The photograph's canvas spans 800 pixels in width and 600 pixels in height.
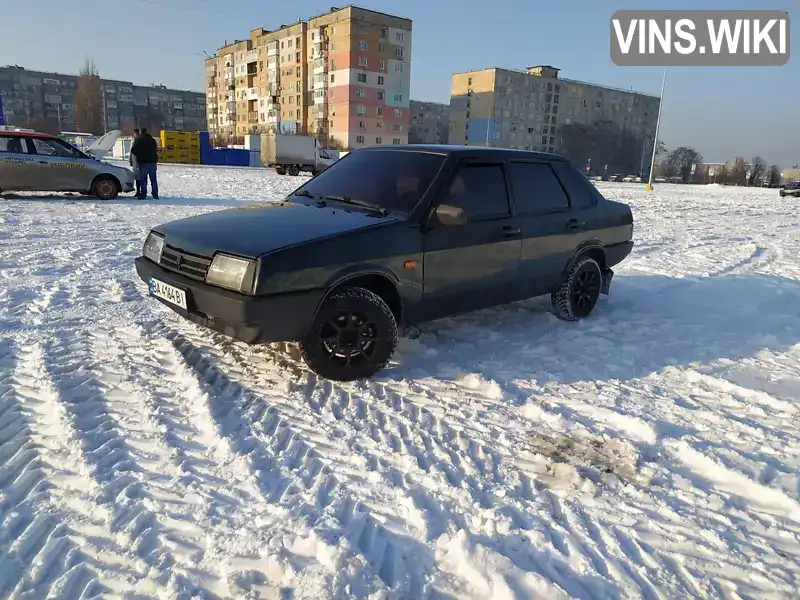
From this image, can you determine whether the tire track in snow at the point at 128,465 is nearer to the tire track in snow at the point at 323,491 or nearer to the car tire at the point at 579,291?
the tire track in snow at the point at 323,491

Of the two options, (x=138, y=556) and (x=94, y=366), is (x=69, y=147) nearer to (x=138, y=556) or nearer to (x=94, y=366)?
(x=94, y=366)

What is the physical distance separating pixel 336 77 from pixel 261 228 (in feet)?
245

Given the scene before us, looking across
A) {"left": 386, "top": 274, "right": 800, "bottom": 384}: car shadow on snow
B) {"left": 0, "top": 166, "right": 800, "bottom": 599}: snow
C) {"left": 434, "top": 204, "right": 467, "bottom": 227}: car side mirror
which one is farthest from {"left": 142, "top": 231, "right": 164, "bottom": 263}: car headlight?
{"left": 434, "top": 204, "right": 467, "bottom": 227}: car side mirror

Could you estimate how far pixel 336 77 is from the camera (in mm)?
71688

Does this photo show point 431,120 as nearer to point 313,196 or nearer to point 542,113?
point 542,113

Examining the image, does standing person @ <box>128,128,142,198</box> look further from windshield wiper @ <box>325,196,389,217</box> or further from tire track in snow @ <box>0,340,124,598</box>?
tire track in snow @ <box>0,340,124,598</box>

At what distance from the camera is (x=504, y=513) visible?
238cm

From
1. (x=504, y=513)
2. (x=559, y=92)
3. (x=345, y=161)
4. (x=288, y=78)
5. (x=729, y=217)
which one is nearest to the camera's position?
(x=504, y=513)

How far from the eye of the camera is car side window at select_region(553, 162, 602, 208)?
5117mm

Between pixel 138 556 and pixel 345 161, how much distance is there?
3581 millimetres

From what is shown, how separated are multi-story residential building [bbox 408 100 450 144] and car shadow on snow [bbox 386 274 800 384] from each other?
108506 mm

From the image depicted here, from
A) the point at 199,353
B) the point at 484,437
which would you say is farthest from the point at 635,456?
the point at 199,353

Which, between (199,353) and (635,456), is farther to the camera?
(199,353)

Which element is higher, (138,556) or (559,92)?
(559,92)
